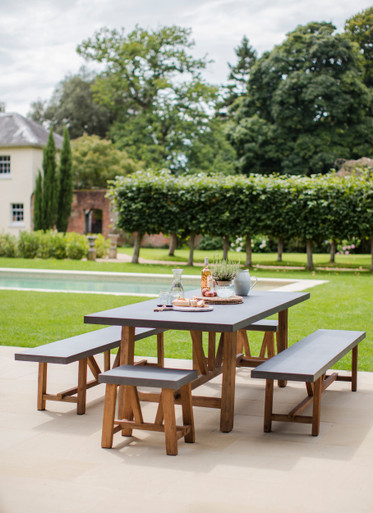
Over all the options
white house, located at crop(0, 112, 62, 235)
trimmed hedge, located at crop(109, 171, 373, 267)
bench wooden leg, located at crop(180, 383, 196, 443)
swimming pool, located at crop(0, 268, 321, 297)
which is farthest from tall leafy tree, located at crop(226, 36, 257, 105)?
bench wooden leg, located at crop(180, 383, 196, 443)

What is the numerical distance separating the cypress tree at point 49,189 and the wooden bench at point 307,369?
2221 cm

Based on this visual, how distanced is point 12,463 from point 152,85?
31327 mm

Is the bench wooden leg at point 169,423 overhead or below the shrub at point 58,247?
below

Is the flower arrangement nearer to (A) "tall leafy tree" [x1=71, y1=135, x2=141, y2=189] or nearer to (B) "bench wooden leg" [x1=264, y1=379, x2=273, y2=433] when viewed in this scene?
(B) "bench wooden leg" [x1=264, y1=379, x2=273, y2=433]

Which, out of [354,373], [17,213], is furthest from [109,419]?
[17,213]

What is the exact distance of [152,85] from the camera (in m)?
33.1

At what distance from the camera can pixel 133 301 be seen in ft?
32.5

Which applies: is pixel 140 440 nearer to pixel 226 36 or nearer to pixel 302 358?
pixel 302 358

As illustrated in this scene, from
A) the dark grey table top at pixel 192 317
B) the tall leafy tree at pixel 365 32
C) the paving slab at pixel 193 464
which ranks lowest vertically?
the paving slab at pixel 193 464

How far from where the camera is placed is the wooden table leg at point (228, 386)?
4027 mm

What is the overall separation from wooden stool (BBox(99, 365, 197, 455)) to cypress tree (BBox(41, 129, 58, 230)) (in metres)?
22.9

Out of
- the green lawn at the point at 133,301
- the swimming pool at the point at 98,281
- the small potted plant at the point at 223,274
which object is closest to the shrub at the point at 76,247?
the swimming pool at the point at 98,281

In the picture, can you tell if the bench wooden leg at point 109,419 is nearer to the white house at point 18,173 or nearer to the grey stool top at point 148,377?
the grey stool top at point 148,377

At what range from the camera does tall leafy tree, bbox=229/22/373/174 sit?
2906cm
